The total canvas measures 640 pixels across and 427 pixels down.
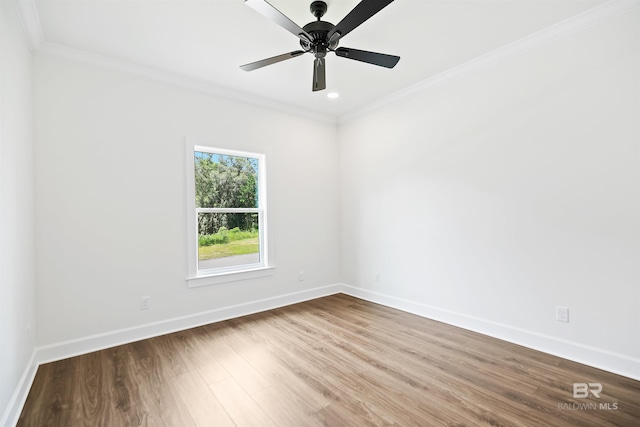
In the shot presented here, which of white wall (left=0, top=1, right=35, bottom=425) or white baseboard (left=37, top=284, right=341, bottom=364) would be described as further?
white baseboard (left=37, top=284, right=341, bottom=364)

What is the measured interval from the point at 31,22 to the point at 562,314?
15.8 feet

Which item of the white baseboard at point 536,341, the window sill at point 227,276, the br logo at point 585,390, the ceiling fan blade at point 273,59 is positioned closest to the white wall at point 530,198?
the white baseboard at point 536,341

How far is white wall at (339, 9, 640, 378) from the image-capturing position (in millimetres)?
2287

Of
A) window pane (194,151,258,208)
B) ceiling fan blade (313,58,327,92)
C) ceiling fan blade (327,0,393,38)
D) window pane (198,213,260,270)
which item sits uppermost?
ceiling fan blade (327,0,393,38)

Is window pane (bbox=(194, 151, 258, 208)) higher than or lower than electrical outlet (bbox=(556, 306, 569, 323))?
higher

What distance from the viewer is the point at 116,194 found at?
2945 mm

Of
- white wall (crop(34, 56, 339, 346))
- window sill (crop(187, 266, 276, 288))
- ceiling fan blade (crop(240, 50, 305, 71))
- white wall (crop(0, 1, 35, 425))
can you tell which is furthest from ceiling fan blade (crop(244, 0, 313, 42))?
window sill (crop(187, 266, 276, 288))

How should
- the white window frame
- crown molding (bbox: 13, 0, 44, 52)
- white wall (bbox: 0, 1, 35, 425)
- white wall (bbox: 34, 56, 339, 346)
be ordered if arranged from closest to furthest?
1. white wall (bbox: 0, 1, 35, 425)
2. crown molding (bbox: 13, 0, 44, 52)
3. white wall (bbox: 34, 56, 339, 346)
4. the white window frame

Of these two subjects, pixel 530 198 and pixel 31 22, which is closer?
pixel 31 22

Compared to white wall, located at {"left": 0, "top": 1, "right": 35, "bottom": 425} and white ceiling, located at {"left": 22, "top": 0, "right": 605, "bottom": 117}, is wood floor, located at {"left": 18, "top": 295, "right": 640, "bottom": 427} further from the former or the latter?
white ceiling, located at {"left": 22, "top": 0, "right": 605, "bottom": 117}

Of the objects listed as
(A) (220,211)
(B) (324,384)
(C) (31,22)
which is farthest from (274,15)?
(B) (324,384)

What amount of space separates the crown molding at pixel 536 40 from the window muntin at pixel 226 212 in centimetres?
224

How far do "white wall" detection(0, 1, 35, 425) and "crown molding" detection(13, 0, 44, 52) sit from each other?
78 millimetres

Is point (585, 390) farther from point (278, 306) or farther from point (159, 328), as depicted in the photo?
point (159, 328)
